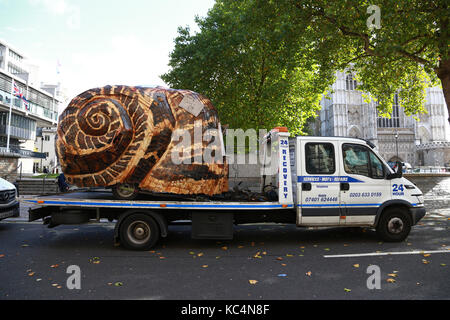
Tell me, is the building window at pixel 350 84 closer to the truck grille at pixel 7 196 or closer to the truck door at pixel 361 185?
the truck door at pixel 361 185

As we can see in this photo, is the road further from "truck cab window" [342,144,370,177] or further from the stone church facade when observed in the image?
the stone church facade

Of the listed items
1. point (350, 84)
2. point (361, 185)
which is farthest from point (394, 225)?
point (350, 84)

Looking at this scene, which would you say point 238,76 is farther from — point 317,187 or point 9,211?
point 9,211

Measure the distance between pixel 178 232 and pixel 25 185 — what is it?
13940 mm

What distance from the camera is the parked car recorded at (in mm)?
7305

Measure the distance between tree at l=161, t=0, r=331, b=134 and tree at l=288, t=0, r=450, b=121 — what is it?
2078 millimetres

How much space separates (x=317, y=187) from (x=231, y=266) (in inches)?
93.4

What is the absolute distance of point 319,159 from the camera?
5.77 meters

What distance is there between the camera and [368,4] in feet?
33.6

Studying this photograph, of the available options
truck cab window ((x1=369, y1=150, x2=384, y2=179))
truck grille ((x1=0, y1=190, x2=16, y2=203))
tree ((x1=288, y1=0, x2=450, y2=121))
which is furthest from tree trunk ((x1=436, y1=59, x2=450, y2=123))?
truck grille ((x1=0, y1=190, x2=16, y2=203))

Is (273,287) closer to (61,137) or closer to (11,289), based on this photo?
(11,289)

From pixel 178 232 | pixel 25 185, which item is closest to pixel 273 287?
pixel 178 232

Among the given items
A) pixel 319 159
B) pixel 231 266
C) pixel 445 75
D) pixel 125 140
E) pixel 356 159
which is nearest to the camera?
pixel 231 266
